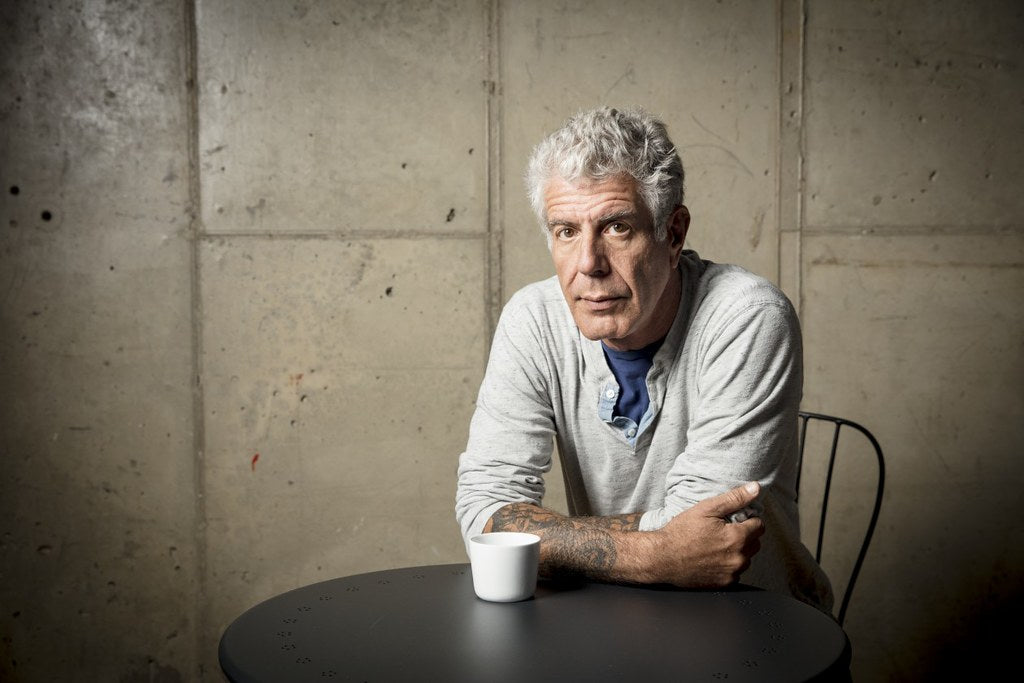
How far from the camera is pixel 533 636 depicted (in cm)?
124

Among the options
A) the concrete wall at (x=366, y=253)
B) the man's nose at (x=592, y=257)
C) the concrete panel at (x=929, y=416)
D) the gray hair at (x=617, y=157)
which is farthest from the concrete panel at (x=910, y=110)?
the man's nose at (x=592, y=257)

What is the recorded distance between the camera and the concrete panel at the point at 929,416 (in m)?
2.86

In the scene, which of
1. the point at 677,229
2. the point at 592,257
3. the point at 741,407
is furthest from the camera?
the point at 677,229

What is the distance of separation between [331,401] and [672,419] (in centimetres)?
133

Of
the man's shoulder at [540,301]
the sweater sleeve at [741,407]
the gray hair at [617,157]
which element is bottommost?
the sweater sleeve at [741,407]

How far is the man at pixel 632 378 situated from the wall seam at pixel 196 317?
4.01 ft

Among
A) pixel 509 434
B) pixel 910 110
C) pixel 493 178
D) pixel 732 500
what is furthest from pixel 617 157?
pixel 910 110

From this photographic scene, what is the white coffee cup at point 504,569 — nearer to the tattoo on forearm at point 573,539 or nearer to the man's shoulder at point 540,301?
the tattoo on forearm at point 573,539

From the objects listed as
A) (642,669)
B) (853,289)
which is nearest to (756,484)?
(642,669)

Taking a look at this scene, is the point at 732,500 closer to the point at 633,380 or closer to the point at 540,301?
the point at 633,380

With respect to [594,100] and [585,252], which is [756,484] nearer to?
[585,252]

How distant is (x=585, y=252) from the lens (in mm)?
1767

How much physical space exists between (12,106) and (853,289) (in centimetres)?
262

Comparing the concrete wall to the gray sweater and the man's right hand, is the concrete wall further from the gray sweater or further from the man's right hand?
the man's right hand
